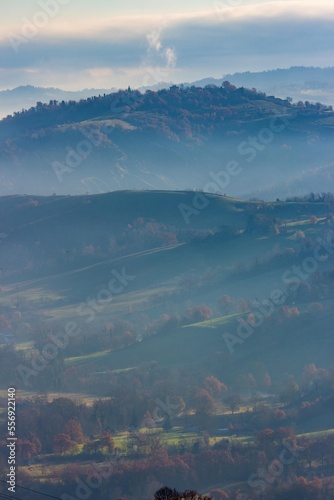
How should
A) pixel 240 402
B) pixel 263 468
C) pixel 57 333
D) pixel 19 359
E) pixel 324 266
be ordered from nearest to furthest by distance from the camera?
pixel 263 468, pixel 240 402, pixel 19 359, pixel 57 333, pixel 324 266

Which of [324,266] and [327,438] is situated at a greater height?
[324,266]

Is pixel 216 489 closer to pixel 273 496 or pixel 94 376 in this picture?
pixel 273 496

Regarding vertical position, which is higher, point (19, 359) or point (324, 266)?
point (324, 266)

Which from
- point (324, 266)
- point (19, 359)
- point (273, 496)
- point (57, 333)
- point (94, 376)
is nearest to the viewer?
point (273, 496)

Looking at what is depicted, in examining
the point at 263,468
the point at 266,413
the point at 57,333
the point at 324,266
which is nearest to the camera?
the point at 263,468

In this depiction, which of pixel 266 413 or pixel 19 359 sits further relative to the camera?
pixel 19 359

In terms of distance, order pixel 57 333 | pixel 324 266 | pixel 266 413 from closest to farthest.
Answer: pixel 266 413 → pixel 57 333 → pixel 324 266

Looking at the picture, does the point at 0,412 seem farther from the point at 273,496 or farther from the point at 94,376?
the point at 273,496

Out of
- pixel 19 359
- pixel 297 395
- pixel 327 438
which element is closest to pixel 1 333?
pixel 19 359

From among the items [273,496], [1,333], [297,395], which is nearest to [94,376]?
[297,395]
